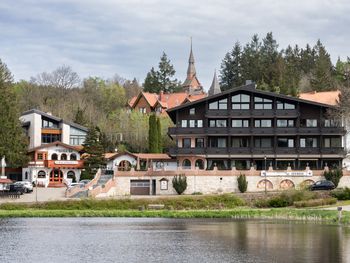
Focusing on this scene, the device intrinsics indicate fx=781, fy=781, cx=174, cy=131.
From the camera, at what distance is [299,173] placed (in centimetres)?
9038

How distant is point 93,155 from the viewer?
96562 millimetres

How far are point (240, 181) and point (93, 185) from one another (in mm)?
16599

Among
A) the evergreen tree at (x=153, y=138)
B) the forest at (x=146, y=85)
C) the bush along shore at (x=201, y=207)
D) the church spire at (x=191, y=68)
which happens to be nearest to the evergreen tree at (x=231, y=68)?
the forest at (x=146, y=85)

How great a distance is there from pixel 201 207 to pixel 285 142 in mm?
25287

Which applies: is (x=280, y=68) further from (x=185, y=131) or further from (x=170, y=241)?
(x=170, y=241)

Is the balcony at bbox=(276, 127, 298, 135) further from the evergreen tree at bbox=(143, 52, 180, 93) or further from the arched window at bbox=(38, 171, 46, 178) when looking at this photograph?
the evergreen tree at bbox=(143, 52, 180, 93)

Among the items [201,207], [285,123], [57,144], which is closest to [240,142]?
[285,123]

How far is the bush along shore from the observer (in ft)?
226

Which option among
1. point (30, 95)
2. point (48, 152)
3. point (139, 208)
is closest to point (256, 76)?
point (30, 95)

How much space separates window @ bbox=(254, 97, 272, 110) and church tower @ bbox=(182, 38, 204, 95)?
59.3 metres

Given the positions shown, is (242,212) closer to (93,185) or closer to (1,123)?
(93,185)

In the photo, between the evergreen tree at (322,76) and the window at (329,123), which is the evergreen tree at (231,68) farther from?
the window at (329,123)

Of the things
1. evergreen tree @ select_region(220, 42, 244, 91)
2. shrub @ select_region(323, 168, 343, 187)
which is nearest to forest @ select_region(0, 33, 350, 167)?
evergreen tree @ select_region(220, 42, 244, 91)

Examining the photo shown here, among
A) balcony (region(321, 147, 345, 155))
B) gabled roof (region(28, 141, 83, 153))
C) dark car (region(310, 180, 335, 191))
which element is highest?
gabled roof (region(28, 141, 83, 153))
